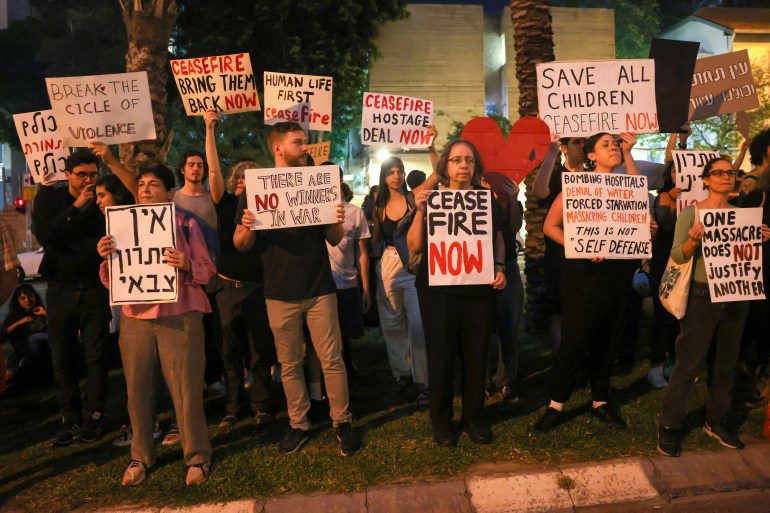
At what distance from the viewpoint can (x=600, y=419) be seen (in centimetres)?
538

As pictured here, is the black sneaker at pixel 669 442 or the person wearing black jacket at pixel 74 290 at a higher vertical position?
the person wearing black jacket at pixel 74 290

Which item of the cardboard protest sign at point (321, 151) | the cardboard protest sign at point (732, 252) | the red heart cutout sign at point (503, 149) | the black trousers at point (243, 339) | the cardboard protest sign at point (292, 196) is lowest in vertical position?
the black trousers at point (243, 339)

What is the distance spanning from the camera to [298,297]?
4910mm

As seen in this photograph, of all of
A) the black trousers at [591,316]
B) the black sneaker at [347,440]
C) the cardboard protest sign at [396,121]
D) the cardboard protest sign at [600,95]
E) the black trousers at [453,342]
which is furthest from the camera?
the cardboard protest sign at [396,121]

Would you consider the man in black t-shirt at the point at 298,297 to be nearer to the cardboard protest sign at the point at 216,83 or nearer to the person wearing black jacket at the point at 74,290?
the person wearing black jacket at the point at 74,290

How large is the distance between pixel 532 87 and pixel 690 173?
144 inches

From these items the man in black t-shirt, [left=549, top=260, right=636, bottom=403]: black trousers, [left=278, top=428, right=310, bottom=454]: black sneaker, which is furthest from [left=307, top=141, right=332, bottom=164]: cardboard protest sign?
[left=278, top=428, right=310, bottom=454]: black sneaker

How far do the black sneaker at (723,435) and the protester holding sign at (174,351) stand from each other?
3838 millimetres

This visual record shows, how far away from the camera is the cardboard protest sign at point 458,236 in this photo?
16.0 feet

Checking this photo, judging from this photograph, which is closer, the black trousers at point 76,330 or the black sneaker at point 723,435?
the black sneaker at point 723,435

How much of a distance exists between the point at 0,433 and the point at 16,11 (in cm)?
5460

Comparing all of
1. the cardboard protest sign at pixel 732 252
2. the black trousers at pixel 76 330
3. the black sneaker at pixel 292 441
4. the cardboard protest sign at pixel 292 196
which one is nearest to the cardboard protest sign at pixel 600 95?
the cardboard protest sign at pixel 732 252

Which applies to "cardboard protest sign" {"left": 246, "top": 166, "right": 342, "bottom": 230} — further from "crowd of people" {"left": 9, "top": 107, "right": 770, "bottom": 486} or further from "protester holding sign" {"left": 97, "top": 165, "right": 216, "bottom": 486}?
"protester holding sign" {"left": 97, "top": 165, "right": 216, "bottom": 486}

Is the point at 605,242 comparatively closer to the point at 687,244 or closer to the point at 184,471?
the point at 687,244
